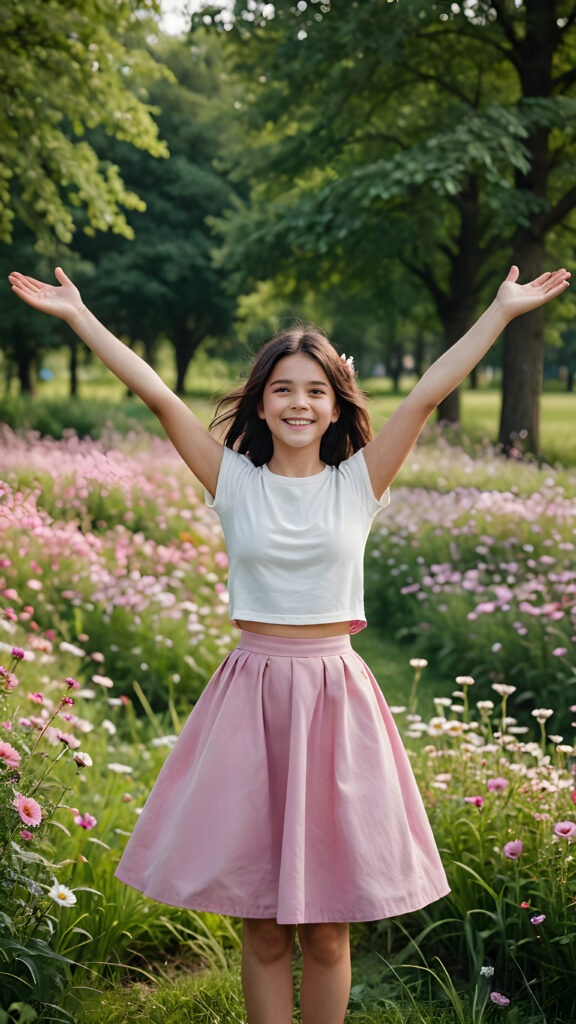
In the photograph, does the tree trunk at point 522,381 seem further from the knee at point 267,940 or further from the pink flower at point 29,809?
the pink flower at point 29,809

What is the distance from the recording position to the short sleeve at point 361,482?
2436 mm

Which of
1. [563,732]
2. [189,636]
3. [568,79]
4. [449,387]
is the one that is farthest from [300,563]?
[568,79]

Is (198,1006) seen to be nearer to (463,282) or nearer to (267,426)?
(267,426)

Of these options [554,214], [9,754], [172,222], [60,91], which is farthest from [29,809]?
[172,222]

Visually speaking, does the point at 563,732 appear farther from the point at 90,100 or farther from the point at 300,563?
the point at 90,100

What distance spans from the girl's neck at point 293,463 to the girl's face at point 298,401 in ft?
0.11

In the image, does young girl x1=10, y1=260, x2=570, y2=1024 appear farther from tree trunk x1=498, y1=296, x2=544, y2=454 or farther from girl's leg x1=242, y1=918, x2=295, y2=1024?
tree trunk x1=498, y1=296, x2=544, y2=454

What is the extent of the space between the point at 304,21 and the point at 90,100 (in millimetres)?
4641

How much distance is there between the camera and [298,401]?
7.83 feet

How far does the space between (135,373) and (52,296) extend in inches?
12.2

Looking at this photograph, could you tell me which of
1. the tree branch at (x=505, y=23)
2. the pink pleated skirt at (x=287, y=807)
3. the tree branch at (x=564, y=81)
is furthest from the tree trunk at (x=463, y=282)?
the pink pleated skirt at (x=287, y=807)

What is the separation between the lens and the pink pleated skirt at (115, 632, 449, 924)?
82.7 inches

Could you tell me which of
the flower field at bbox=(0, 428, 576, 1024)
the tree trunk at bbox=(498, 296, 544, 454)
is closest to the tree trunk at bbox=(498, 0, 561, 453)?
the tree trunk at bbox=(498, 296, 544, 454)

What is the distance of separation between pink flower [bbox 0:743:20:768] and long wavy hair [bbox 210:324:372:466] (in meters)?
0.96
